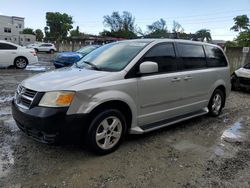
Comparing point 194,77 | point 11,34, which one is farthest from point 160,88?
point 11,34

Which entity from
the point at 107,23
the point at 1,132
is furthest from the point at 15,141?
the point at 107,23

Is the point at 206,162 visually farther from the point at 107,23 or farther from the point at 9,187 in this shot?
the point at 107,23

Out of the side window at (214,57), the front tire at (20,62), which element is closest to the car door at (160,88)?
the side window at (214,57)

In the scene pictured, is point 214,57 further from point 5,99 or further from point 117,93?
point 5,99

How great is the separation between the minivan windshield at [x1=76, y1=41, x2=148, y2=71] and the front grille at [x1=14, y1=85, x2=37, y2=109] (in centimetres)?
108

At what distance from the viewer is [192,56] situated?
5.11 metres

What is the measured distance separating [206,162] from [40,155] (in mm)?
2364

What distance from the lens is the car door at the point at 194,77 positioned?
4.86 m

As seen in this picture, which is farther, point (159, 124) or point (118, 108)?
point (159, 124)

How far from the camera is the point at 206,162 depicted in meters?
3.68

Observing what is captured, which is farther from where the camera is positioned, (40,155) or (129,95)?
(129,95)

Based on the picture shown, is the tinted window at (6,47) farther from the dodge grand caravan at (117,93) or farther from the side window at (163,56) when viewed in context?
the side window at (163,56)

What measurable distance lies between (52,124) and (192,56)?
3.14 metres

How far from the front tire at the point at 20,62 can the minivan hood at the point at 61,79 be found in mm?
10351
